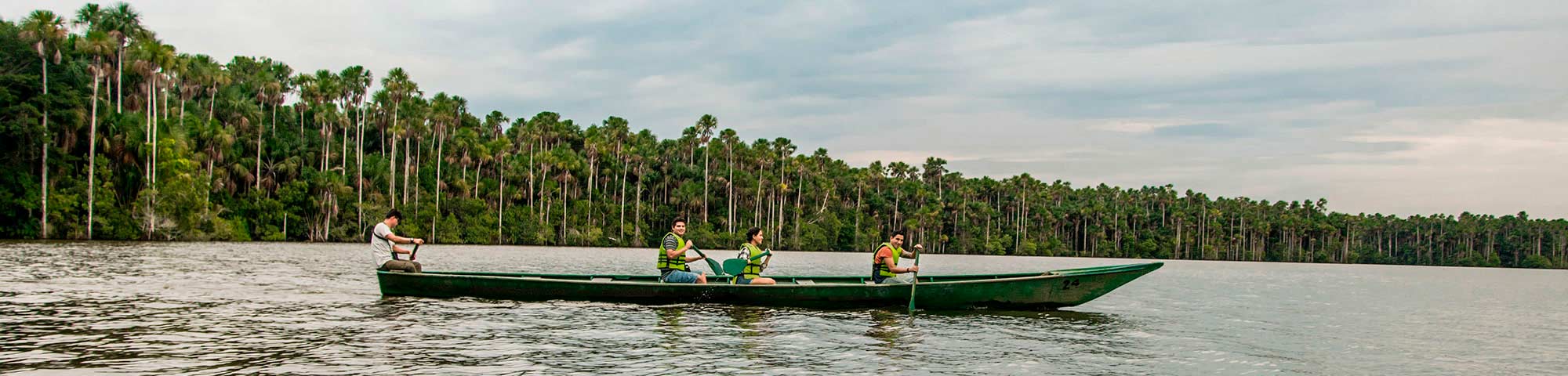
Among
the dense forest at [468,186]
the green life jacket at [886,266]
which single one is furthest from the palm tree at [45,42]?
the green life jacket at [886,266]

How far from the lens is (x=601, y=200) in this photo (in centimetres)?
9981

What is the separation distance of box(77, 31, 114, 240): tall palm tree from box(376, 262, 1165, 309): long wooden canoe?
47.8 metres

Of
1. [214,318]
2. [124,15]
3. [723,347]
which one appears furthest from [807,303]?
[124,15]

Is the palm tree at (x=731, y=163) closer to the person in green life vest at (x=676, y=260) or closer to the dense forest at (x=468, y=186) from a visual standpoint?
the dense forest at (x=468, y=186)

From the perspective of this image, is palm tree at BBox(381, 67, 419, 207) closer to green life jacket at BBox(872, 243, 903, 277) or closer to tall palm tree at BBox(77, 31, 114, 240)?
tall palm tree at BBox(77, 31, 114, 240)

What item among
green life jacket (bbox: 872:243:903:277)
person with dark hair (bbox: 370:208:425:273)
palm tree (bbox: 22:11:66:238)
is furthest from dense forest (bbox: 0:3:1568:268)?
green life jacket (bbox: 872:243:903:277)

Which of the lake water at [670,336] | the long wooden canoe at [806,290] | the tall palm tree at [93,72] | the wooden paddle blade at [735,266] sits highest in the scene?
the tall palm tree at [93,72]

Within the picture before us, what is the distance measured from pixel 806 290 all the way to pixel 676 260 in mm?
2918

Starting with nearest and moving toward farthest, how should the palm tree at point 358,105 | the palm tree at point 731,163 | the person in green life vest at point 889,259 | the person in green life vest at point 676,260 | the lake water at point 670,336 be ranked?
1. the lake water at point 670,336
2. the person in green life vest at point 676,260
3. the person in green life vest at point 889,259
4. the palm tree at point 358,105
5. the palm tree at point 731,163

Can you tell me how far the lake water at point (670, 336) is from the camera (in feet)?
42.2

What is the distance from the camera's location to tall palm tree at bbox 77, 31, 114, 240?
194 ft

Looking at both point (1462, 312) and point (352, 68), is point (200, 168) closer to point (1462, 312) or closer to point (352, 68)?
point (352, 68)

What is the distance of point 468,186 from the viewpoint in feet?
297

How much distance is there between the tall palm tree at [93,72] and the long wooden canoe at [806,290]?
1882 inches
